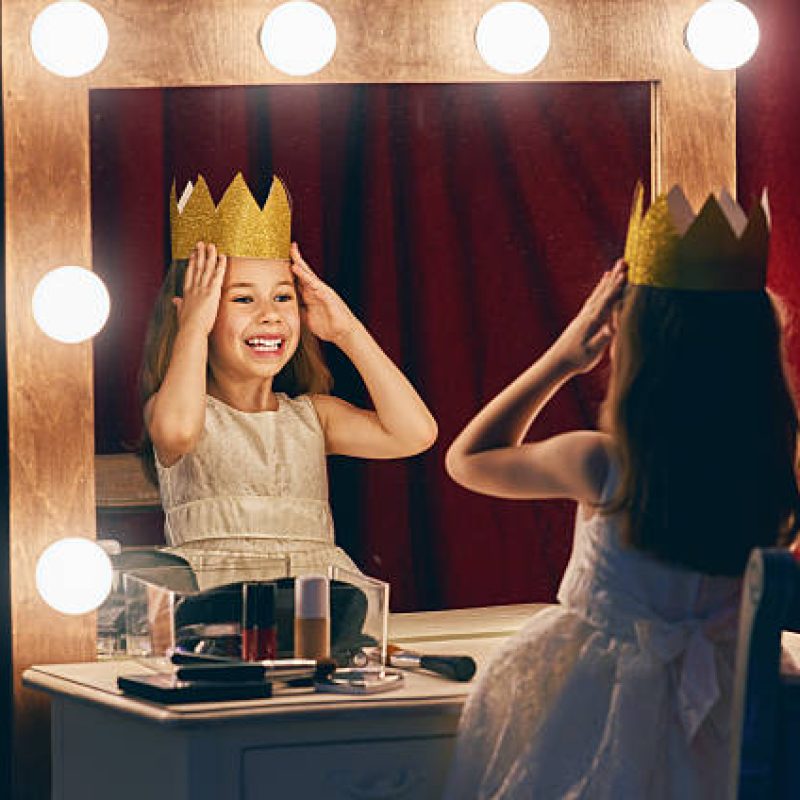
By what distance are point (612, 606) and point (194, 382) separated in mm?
553

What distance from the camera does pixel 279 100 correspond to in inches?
76.2

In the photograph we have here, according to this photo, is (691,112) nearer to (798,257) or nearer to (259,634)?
(798,257)

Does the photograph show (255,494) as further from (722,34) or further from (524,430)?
(722,34)

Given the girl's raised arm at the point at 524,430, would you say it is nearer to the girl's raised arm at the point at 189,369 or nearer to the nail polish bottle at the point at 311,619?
the nail polish bottle at the point at 311,619

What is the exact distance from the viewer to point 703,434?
156 cm

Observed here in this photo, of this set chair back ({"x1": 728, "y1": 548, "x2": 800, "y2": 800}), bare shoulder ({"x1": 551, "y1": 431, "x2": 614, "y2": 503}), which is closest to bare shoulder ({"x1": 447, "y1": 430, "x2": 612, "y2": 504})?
bare shoulder ({"x1": 551, "y1": 431, "x2": 614, "y2": 503})

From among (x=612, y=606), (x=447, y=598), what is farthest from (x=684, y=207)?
(x=447, y=598)

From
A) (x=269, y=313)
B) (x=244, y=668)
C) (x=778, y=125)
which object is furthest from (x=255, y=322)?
(x=778, y=125)

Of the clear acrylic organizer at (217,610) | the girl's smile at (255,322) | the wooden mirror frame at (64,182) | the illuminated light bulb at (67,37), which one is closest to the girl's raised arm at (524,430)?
the clear acrylic organizer at (217,610)

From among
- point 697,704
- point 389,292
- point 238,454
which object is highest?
point 389,292

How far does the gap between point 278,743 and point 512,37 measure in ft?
2.76

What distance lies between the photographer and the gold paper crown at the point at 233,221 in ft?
6.27

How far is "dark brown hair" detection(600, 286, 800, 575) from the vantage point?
61.1 inches

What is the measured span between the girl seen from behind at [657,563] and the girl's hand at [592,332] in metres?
0.09
